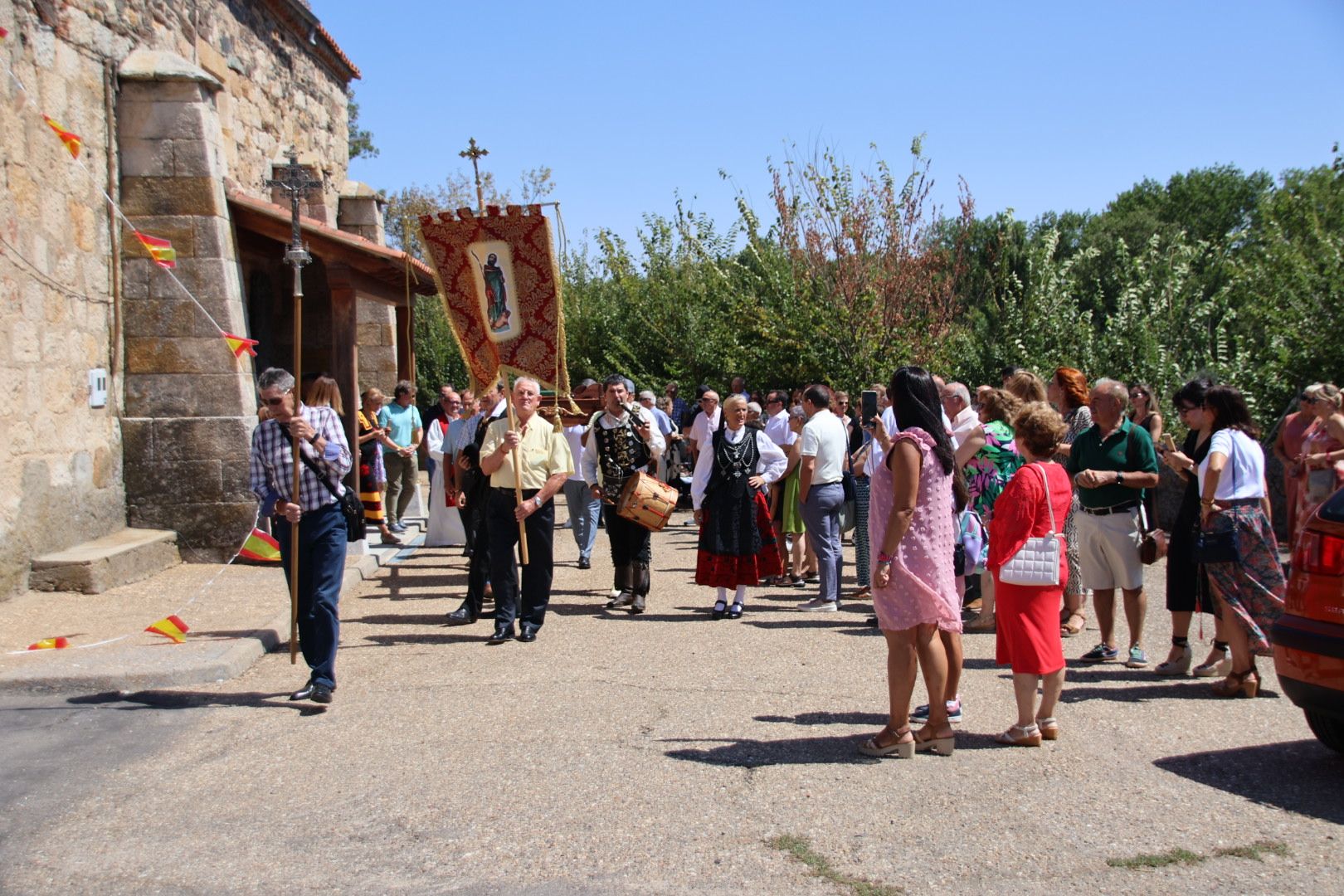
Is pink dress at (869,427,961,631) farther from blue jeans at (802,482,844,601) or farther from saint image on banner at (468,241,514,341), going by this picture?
blue jeans at (802,482,844,601)

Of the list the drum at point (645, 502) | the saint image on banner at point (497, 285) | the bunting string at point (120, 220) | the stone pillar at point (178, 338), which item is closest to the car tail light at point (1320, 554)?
the drum at point (645, 502)

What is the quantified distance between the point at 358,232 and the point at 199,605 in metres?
10.2

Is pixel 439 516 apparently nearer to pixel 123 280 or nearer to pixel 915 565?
pixel 123 280

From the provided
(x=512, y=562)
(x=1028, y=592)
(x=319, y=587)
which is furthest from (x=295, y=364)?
(x=1028, y=592)

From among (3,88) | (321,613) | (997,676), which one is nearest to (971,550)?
(997,676)

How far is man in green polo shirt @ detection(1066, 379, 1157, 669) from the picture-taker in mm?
7277

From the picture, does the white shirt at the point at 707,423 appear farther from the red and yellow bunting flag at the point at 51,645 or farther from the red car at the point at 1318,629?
the red car at the point at 1318,629

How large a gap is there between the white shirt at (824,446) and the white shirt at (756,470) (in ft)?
0.78

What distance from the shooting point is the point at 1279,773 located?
17.2 feet

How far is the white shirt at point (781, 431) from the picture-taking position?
11.4m

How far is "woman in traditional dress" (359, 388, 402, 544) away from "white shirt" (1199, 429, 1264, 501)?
9.12 m

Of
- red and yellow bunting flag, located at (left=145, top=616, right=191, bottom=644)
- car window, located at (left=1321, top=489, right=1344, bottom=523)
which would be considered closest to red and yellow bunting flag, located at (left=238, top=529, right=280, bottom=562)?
red and yellow bunting flag, located at (left=145, top=616, right=191, bottom=644)

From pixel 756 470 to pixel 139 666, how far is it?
4766 millimetres

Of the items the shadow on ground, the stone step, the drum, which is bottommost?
the shadow on ground
